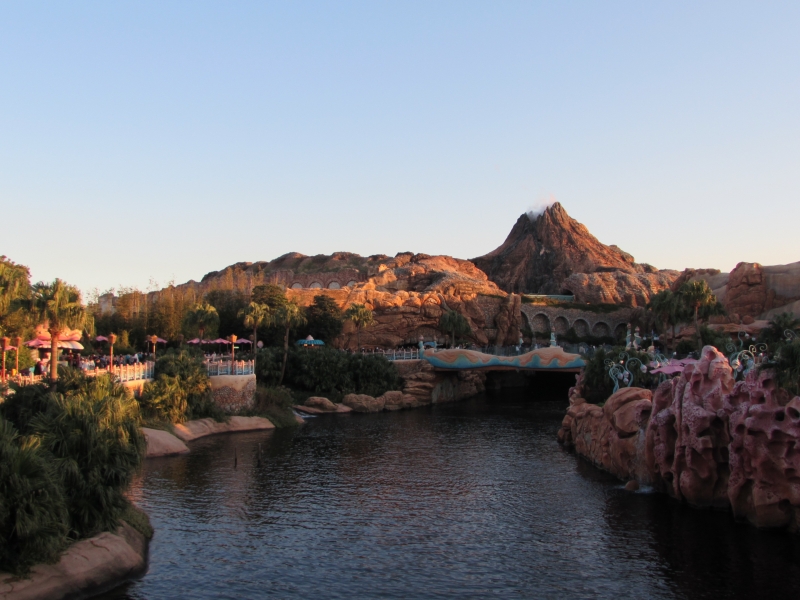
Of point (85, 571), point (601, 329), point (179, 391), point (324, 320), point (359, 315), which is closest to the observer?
point (85, 571)

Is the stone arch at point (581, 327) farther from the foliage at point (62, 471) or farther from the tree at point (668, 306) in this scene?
the foliage at point (62, 471)

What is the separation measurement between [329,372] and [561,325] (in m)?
43.9

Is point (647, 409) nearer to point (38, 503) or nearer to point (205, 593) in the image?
point (205, 593)

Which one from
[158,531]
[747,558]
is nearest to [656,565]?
[747,558]

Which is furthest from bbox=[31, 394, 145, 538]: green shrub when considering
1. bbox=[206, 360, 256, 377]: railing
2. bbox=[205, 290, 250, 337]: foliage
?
bbox=[205, 290, 250, 337]: foliage

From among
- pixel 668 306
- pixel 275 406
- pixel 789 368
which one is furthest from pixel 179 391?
pixel 668 306

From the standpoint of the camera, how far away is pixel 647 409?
2934 centimetres

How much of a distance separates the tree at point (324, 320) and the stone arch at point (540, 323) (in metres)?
28.9

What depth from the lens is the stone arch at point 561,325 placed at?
91312 millimetres

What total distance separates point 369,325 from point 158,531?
176 feet

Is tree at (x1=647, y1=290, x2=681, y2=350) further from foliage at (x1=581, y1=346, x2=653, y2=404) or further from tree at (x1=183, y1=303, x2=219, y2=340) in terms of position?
tree at (x1=183, y1=303, x2=219, y2=340)

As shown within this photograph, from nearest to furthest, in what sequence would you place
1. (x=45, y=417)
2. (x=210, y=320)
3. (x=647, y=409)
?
1. (x=45, y=417)
2. (x=647, y=409)
3. (x=210, y=320)

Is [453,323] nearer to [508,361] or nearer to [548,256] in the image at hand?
[508,361]

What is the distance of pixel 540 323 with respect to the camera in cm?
9081
